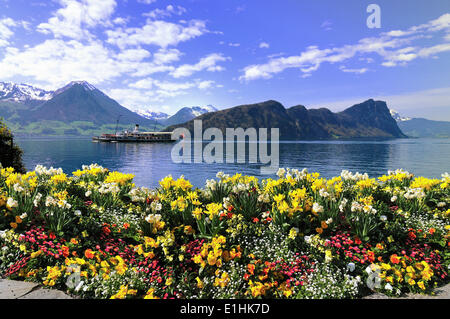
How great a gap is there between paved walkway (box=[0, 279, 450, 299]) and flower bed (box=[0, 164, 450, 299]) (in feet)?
0.53

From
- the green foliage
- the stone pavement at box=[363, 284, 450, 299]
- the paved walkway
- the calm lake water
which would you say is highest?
the green foliage

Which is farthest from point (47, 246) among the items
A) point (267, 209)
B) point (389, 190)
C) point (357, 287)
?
point (389, 190)

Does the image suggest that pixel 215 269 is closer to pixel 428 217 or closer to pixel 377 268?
pixel 377 268

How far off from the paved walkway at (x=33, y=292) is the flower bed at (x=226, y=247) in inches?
6.4

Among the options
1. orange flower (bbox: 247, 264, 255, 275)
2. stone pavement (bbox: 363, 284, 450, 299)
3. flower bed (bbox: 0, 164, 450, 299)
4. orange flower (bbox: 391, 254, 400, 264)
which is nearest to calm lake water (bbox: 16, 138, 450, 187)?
flower bed (bbox: 0, 164, 450, 299)

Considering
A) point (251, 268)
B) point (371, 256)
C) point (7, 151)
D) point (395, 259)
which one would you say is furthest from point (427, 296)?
point (7, 151)

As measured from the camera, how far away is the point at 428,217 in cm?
757

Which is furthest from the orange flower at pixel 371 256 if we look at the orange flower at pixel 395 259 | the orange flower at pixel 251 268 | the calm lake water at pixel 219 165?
the calm lake water at pixel 219 165

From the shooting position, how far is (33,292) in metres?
4.86

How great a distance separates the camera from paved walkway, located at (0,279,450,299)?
471cm

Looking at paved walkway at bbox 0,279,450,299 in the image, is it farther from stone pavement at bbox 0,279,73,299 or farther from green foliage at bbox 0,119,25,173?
green foliage at bbox 0,119,25,173
